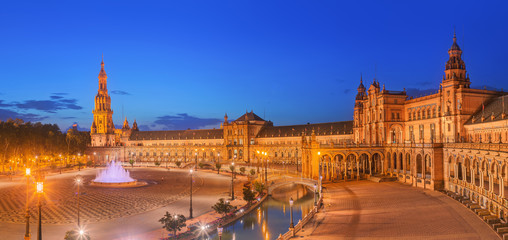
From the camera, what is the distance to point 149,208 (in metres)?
49.4

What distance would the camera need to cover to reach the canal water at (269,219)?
40094 millimetres

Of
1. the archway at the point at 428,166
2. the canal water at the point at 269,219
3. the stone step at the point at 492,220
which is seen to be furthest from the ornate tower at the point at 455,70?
the stone step at the point at 492,220

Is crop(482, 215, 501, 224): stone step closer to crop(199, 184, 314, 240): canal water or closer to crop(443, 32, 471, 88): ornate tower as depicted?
crop(199, 184, 314, 240): canal water

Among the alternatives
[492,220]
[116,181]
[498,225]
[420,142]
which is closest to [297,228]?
[498,225]

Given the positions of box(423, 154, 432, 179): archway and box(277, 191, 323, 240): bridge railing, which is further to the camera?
box(423, 154, 432, 179): archway

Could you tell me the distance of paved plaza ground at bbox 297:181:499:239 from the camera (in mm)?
31688

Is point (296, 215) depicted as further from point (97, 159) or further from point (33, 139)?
point (97, 159)

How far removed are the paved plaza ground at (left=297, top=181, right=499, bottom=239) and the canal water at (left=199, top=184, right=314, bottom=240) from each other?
16.1ft

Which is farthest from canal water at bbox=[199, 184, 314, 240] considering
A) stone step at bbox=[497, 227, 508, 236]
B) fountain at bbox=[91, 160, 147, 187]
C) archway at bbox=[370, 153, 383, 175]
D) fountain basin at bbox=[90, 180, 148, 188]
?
fountain at bbox=[91, 160, 147, 187]

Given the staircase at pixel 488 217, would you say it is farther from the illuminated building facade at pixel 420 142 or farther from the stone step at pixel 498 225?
the illuminated building facade at pixel 420 142

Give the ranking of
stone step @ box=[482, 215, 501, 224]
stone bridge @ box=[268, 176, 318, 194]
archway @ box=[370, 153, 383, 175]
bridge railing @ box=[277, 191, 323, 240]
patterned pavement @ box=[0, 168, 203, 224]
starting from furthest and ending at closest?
archway @ box=[370, 153, 383, 175] → stone bridge @ box=[268, 176, 318, 194] → patterned pavement @ box=[0, 168, 203, 224] → stone step @ box=[482, 215, 501, 224] → bridge railing @ box=[277, 191, 323, 240]

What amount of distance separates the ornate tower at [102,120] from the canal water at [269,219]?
107m

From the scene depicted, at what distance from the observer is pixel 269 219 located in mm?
47594

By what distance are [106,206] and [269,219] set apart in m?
22.0
